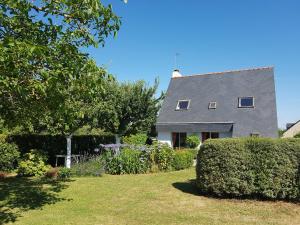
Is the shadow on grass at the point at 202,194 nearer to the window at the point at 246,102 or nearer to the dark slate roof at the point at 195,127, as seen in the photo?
the dark slate roof at the point at 195,127

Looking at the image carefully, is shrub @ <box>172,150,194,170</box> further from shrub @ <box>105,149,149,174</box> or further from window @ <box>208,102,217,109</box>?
window @ <box>208,102,217,109</box>

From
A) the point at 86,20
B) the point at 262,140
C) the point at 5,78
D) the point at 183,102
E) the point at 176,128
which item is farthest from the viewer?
the point at 183,102

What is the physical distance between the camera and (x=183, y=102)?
2891 centimetres

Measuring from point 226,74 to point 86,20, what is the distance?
23.1m

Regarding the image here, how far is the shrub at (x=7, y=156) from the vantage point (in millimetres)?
16797

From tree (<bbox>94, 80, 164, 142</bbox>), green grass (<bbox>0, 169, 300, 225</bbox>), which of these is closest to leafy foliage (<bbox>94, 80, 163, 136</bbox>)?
tree (<bbox>94, 80, 164, 142</bbox>)

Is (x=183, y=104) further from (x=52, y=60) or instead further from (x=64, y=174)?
(x=52, y=60)

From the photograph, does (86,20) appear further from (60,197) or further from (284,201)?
(284,201)

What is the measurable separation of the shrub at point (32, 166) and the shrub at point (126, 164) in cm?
331

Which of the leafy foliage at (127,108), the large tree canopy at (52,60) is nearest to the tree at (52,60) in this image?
the large tree canopy at (52,60)

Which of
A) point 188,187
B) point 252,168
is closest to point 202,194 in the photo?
point 188,187

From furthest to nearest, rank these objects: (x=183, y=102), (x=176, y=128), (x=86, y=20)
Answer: (x=183, y=102) < (x=176, y=128) < (x=86, y=20)

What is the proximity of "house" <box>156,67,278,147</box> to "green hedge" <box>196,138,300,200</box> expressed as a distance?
14811 mm

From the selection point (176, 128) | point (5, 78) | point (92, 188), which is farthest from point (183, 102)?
point (5, 78)
